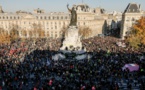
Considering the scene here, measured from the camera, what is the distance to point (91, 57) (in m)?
43.2

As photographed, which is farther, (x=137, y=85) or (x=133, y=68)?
(x=133, y=68)

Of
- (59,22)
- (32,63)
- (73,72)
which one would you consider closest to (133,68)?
(73,72)

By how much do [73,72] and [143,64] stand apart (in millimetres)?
11457

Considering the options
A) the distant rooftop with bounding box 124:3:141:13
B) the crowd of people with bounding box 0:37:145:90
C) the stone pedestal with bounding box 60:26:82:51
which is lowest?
the crowd of people with bounding box 0:37:145:90

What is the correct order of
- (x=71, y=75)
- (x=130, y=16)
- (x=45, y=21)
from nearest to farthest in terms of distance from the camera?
1. (x=71, y=75)
2. (x=130, y=16)
3. (x=45, y=21)

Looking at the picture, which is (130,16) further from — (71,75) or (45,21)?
(71,75)

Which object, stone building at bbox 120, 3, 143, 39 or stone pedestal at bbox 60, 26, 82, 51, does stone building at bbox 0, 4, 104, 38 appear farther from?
stone pedestal at bbox 60, 26, 82, 51

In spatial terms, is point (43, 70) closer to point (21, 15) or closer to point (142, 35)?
point (142, 35)

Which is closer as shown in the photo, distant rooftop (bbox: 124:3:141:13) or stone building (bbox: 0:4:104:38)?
distant rooftop (bbox: 124:3:141:13)

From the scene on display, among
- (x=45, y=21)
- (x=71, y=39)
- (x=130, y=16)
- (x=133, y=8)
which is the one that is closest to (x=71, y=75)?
(x=71, y=39)

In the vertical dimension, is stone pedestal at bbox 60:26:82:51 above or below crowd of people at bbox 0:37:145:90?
above

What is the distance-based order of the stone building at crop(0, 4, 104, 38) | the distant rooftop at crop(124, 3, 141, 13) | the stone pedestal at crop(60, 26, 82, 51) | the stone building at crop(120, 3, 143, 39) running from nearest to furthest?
Answer: the stone pedestal at crop(60, 26, 82, 51), the stone building at crop(120, 3, 143, 39), the distant rooftop at crop(124, 3, 141, 13), the stone building at crop(0, 4, 104, 38)

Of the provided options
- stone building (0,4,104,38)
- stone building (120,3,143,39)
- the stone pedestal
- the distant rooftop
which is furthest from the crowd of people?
stone building (0,4,104,38)

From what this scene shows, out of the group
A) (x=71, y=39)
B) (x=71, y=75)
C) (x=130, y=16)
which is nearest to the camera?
(x=71, y=75)
